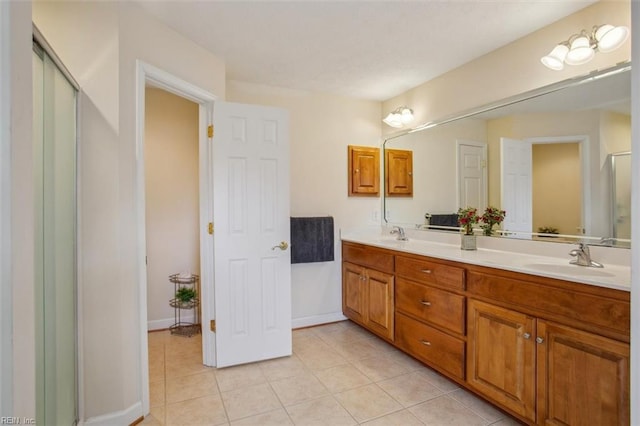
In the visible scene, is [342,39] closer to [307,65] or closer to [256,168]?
[307,65]

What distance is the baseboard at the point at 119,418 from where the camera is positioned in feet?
5.60

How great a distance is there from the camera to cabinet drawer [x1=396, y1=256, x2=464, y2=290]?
2.05 m

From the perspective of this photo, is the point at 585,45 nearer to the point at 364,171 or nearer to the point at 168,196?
the point at 364,171

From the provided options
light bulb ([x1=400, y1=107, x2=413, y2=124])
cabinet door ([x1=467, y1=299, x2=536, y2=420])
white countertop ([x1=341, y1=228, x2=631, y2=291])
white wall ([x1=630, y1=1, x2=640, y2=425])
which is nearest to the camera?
white wall ([x1=630, y1=1, x2=640, y2=425])

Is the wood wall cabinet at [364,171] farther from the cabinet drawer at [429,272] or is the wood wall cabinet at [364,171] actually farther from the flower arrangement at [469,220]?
the flower arrangement at [469,220]

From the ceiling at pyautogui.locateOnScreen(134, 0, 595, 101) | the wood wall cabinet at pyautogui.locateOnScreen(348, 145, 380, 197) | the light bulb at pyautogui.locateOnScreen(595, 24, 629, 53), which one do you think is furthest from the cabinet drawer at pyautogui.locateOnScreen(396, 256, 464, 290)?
the ceiling at pyautogui.locateOnScreen(134, 0, 595, 101)

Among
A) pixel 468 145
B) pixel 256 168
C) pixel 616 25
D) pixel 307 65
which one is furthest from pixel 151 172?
→ pixel 616 25

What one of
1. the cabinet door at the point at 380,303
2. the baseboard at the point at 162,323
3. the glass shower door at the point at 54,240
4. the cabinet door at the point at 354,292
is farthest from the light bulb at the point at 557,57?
the baseboard at the point at 162,323

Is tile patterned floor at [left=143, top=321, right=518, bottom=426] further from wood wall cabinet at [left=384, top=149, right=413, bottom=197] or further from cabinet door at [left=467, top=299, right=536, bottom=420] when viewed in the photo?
wood wall cabinet at [left=384, top=149, right=413, bottom=197]

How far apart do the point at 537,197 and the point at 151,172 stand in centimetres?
336

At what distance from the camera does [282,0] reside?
186 centimetres

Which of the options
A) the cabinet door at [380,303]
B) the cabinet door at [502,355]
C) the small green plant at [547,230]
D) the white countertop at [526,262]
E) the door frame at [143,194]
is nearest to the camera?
the white countertop at [526,262]

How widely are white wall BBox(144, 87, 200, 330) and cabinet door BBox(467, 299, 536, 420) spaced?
8.94ft

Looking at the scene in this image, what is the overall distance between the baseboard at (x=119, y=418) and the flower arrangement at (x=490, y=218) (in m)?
2.56
